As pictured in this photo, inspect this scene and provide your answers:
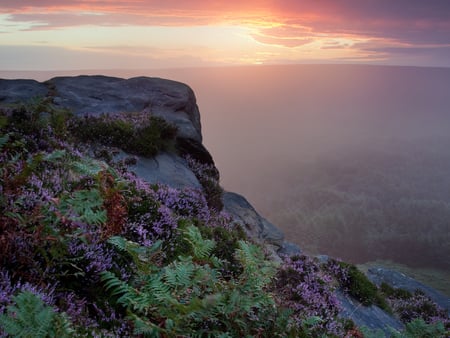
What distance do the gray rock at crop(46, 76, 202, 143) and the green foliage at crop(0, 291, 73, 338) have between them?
12825mm

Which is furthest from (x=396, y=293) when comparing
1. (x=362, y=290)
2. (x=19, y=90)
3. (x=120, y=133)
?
(x=19, y=90)

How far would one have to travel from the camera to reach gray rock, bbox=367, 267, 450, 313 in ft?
59.6

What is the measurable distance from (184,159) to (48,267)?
1073 centimetres

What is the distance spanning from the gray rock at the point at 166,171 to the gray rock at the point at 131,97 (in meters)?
2.18

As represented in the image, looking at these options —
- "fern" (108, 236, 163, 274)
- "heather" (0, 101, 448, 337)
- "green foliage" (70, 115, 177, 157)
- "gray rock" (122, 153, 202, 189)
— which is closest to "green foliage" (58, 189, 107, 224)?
"heather" (0, 101, 448, 337)

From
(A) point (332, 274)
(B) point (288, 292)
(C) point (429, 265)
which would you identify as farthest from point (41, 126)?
(C) point (429, 265)

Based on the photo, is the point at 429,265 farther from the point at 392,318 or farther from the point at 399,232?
the point at 392,318

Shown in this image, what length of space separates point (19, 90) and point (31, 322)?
16.8 metres

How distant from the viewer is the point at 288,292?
8.23m

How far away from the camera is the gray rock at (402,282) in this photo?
59.6ft

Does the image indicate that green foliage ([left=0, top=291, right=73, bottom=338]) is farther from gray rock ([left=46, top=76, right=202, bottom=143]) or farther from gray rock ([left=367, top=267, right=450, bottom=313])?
gray rock ([left=367, top=267, right=450, bottom=313])

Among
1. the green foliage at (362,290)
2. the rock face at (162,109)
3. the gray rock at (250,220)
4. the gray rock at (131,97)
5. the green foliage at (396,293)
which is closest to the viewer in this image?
the green foliage at (362,290)

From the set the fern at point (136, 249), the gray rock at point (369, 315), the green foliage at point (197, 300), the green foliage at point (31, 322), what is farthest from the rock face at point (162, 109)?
the green foliage at point (31, 322)

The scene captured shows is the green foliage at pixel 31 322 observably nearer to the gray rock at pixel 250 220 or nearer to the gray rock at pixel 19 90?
the gray rock at pixel 250 220
